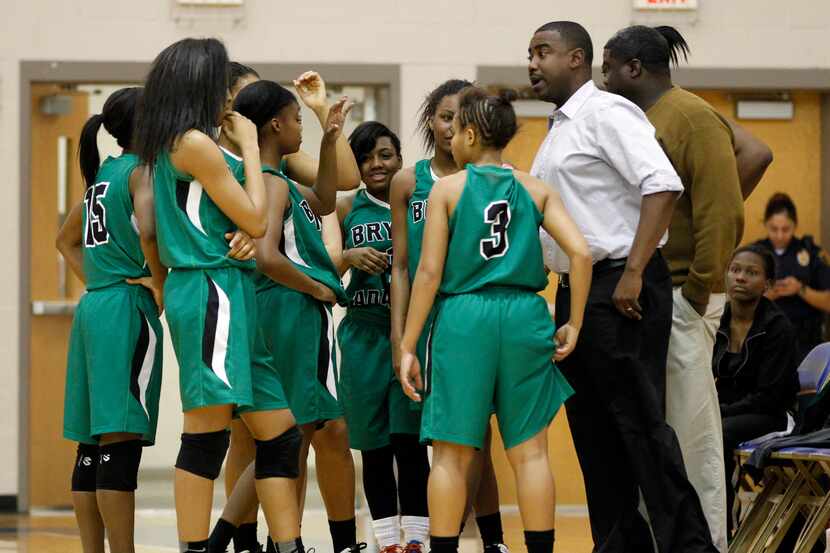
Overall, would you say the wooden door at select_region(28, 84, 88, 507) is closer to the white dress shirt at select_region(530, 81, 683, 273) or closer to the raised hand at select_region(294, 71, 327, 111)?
the raised hand at select_region(294, 71, 327, 111)

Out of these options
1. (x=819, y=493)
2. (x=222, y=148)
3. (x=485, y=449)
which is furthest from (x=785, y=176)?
(x=222, y=148)

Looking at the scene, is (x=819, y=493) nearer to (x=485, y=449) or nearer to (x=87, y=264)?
(x=485, y=449)

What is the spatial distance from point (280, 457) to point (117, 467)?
564 millimetres

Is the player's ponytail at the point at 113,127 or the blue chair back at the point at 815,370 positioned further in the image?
the blue chair back at the point at 815,370

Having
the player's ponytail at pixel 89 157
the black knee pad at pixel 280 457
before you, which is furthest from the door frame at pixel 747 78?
the black knee pad at pixel 280 457

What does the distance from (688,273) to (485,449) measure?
94 centimetres

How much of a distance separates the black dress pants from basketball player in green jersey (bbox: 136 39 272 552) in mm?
1043

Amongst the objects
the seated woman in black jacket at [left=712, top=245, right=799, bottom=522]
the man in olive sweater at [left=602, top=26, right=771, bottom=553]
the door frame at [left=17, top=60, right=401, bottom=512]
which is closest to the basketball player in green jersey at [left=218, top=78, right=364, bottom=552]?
the man in olive sweater at [left=602, top=26, right=771, bottom=553]

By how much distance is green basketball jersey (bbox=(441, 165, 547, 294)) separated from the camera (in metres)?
4.14

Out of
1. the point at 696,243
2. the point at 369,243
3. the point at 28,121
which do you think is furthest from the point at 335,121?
the point at 28,121

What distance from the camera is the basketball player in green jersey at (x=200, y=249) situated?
4047 millimetres

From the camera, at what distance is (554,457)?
780 centimetres

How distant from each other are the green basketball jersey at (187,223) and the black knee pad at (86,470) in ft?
2.86

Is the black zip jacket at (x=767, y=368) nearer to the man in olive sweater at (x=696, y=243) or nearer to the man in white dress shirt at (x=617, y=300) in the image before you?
the man in olive sweater at (x=696, y=243)
